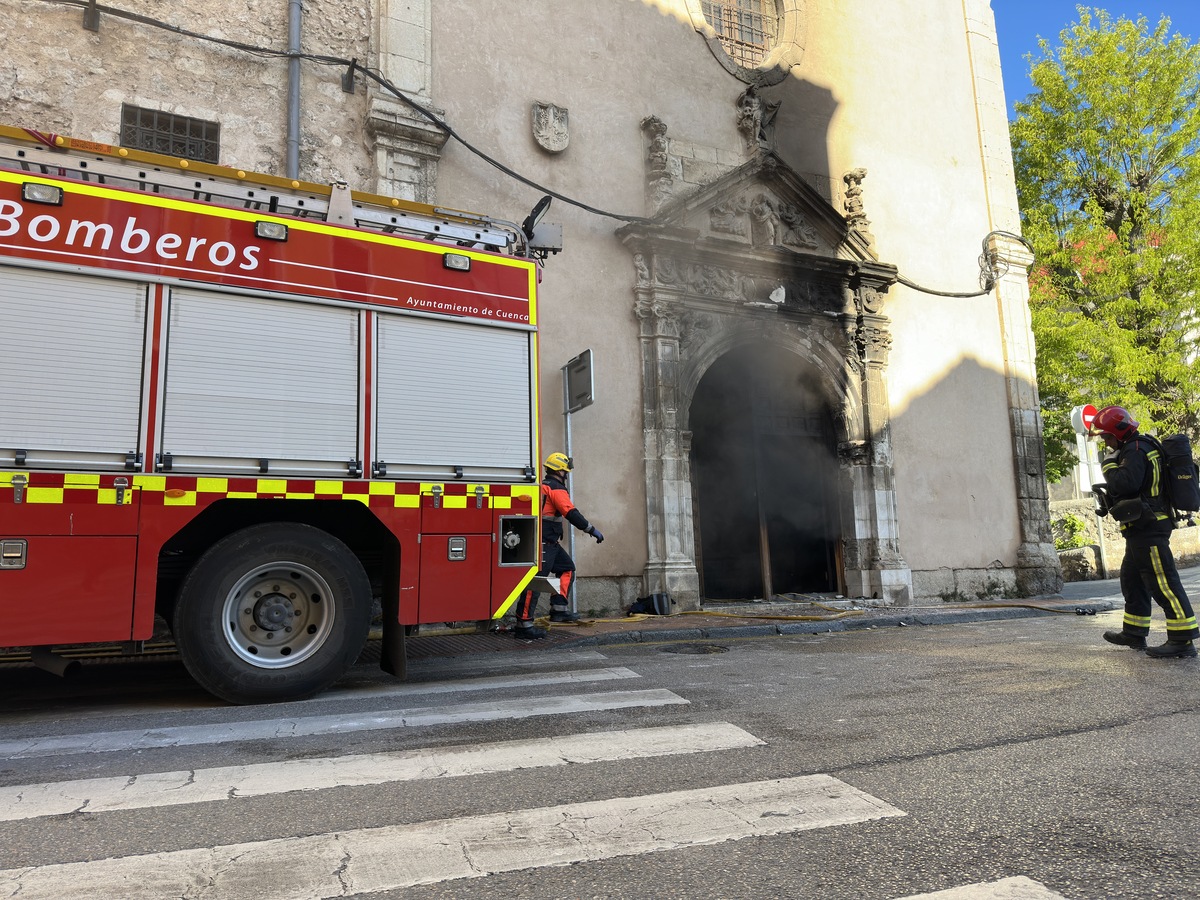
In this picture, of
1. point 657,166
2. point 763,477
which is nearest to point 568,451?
point 763,477

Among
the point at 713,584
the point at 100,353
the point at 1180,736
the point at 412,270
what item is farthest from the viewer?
the point at 713,584

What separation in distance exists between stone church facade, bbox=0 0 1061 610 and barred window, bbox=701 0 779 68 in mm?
46

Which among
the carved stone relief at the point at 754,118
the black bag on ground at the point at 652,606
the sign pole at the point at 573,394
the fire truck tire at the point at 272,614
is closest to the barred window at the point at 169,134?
the sign pole at the point at 573,394

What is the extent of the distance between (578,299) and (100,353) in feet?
23.0

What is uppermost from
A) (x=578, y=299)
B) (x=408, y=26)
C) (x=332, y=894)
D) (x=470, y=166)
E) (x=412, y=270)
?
(x=408, y=26)

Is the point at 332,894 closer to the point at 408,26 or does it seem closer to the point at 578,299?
the point at 578,299

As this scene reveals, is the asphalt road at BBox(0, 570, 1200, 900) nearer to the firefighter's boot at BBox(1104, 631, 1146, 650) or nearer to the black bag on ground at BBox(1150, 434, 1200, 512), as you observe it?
the firefighter's boot at BBox(1104, 631, 1146, 650)

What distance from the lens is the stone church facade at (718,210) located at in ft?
32.9

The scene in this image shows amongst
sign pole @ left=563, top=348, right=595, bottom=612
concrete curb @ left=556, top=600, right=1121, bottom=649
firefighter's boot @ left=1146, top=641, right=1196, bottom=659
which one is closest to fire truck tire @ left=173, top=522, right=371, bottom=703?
concrete curb @ left=556, top=600, right=1121, bottom=649

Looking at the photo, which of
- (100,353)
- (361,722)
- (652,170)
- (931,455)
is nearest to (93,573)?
(100,353)

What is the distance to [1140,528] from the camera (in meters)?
6.85

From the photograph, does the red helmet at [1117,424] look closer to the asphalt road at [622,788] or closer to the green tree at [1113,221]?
the asphalt road at [622,788]

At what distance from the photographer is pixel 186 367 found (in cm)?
535

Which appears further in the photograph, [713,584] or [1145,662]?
[713,584]
